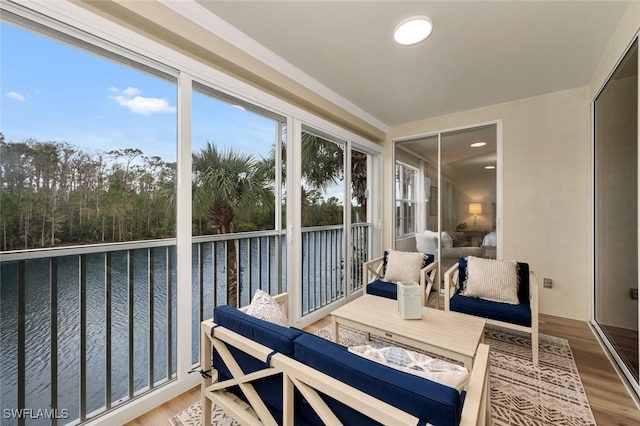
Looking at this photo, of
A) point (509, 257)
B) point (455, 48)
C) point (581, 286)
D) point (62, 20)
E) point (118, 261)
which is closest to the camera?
point (62, 20)

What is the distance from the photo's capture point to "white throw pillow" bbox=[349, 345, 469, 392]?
2.96 ft

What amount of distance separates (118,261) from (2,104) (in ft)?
3.18

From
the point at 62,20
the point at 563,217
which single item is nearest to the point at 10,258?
the point at 62,20

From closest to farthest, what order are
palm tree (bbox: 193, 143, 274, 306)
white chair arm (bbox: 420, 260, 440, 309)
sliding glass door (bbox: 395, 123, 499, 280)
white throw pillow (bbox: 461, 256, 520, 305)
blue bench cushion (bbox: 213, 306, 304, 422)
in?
blue bench cushion (bbox: 213, 306, 304, 422) → palm tree (bbox: 193, 143, 274, 306) → white throw pillow (bbox: 461, 256, 520, 305) → white chair arm (bbox: 420, 260, 440, 309) → sliding glass door (bbox: 395, 123, 499, 280)

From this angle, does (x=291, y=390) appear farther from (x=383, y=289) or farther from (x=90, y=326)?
(x=383, y=289)

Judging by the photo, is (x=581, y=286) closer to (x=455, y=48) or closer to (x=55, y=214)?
(x=455, y=48)

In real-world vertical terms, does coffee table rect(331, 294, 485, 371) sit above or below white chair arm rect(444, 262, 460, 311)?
below

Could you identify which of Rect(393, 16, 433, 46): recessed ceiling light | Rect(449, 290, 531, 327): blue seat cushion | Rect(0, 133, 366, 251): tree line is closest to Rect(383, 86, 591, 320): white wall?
Rect(449, 290, 531, 327): blue seat cushion

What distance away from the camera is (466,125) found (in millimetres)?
3654

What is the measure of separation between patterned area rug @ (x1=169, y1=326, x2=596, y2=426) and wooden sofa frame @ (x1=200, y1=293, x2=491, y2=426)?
399 mm

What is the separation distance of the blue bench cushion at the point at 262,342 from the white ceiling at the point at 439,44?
199 centimetres

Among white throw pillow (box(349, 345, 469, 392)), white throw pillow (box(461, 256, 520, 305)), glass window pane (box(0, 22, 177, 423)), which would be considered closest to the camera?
white throw pillow (box(349, 345, 469, 392))

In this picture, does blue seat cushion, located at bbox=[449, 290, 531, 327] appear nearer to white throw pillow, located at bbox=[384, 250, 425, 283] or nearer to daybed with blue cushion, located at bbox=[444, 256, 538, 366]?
daybed with blue cushion, located at bbox=[444, 256, 538, 366]

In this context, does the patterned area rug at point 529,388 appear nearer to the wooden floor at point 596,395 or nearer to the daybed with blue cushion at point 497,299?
the wooden floor at point 596,395
